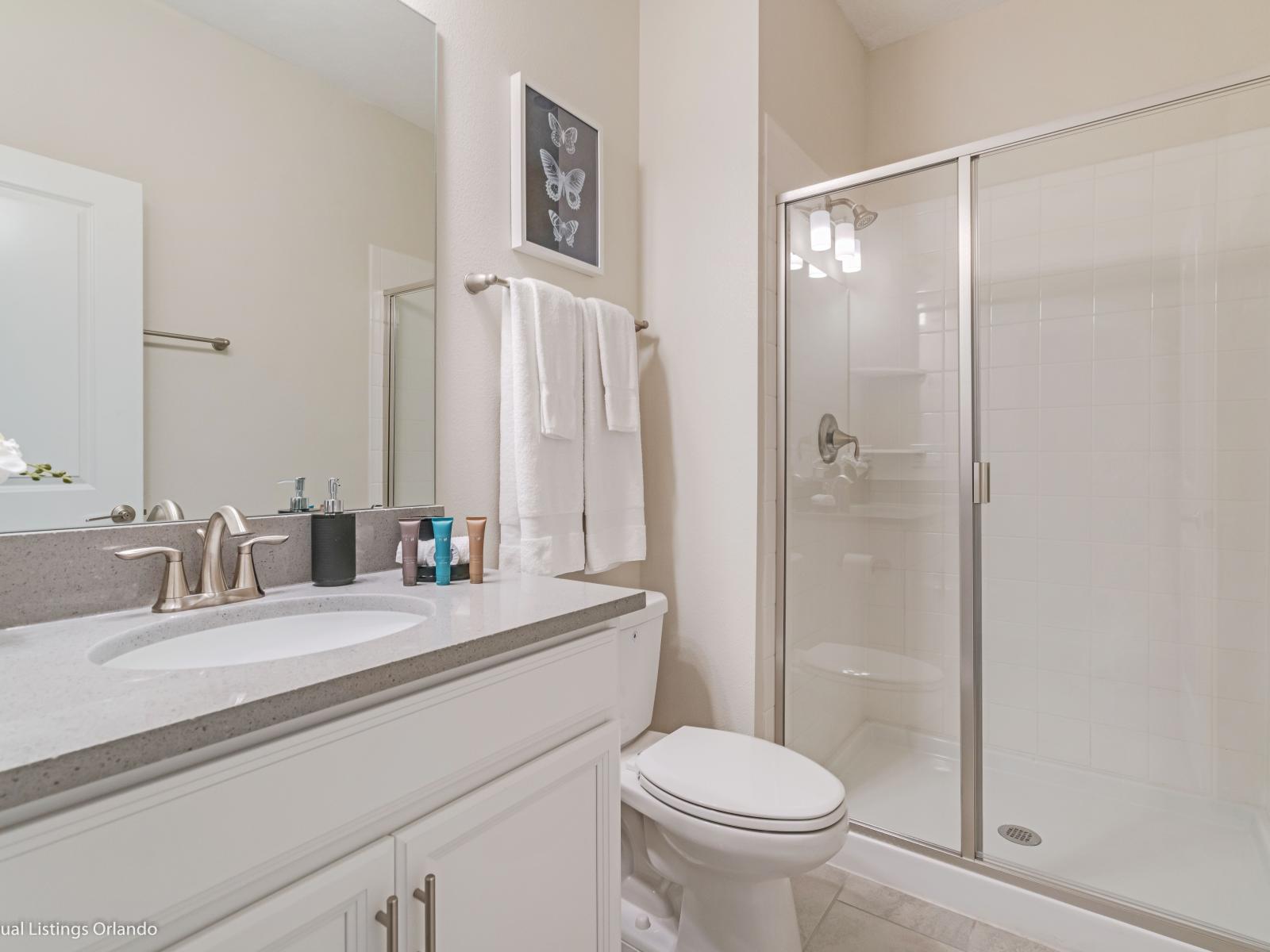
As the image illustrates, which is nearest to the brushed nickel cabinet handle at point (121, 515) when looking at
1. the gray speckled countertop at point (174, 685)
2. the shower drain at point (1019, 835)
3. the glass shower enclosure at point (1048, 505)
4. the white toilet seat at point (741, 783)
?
the gray speckled countertop at point (174, 685)

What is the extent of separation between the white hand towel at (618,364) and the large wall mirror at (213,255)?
0.45 metres

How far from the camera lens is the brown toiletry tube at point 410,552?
1180 millimetres

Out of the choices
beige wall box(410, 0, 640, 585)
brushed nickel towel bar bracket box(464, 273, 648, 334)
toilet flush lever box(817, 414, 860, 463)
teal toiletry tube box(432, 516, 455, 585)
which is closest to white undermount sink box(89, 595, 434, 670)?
teal toiletry tube box(432, 516, 455, 585)

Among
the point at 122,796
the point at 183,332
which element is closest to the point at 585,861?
the point at 122,796

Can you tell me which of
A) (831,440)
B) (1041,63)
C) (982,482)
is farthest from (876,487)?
(1041,63)

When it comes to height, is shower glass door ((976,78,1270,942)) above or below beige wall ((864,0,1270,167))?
below

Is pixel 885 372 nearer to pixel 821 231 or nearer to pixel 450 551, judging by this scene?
pixel 821 231

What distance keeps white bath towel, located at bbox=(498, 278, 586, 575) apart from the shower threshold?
115cm

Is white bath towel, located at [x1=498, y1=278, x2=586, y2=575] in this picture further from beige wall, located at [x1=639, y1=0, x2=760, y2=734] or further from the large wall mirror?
beige wall, located at [x1=639, y1=0, x2=760, y2=734]

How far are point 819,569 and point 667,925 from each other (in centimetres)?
100

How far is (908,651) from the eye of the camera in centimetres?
194

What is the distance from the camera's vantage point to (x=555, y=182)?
168 centimetres

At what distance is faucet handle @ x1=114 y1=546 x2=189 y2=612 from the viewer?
3.08ft

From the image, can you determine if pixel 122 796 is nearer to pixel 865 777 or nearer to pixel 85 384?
pixel 85 384
